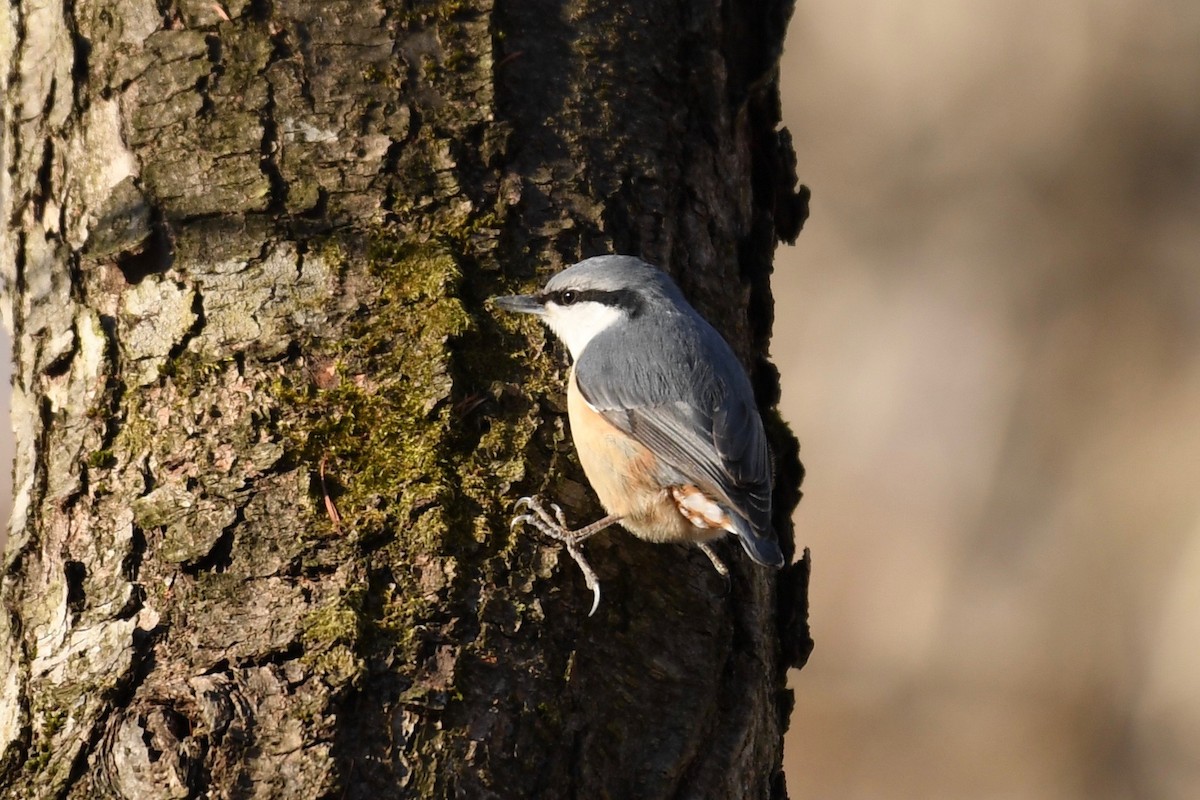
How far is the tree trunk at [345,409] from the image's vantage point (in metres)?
1.92

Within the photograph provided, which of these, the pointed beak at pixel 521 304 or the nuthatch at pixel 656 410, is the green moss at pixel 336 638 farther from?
the pointed beak at pixel 521 304

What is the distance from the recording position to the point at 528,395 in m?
2.39

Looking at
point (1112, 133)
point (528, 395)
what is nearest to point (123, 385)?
point (528, 395)

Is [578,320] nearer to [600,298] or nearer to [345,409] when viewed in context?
[600,298]

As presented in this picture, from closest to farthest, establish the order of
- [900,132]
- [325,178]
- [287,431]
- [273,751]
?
[273,751] < [287,431] < [325,178] < [900,132]

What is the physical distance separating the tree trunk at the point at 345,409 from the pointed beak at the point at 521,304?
3 centimetres

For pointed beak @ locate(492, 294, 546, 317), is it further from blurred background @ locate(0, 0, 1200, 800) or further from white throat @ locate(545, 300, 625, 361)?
blurred background @ locate(0, 0, 1200, 800)

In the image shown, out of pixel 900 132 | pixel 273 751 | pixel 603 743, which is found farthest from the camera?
pixel 900 132

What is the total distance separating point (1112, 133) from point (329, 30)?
545 cm

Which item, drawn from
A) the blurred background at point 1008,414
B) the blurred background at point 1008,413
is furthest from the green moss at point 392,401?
the blurred background at point 1008,413

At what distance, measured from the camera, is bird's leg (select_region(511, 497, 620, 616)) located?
2.15m

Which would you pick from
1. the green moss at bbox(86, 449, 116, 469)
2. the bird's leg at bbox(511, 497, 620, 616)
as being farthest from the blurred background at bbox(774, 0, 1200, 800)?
the green moss at bbox(86, 449, 116, 469)

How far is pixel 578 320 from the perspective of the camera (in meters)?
2.54

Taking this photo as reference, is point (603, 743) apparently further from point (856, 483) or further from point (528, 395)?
point (856, 483)
